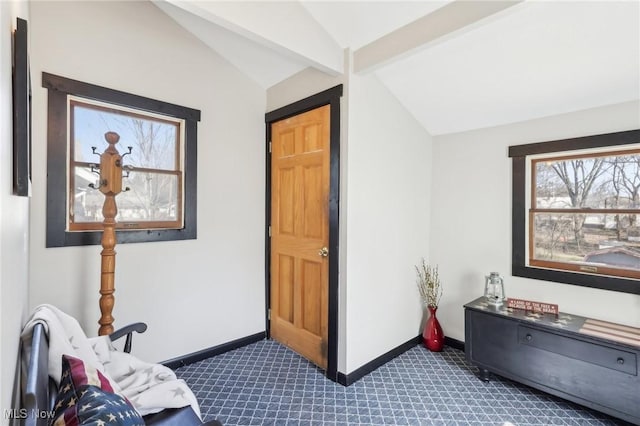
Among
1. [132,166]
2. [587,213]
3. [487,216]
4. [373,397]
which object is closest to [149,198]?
[132,166]

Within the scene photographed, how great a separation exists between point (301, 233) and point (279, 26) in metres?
1.59

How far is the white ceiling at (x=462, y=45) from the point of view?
1786 mm

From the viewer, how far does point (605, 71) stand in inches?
80.1

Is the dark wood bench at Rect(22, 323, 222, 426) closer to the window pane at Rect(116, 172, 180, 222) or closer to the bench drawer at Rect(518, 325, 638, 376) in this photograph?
the window pane at Rect(116, 172, 180, 222)

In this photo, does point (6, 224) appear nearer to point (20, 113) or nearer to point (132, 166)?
point (20, 113)

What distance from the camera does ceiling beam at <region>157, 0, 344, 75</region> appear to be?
67.7 inches

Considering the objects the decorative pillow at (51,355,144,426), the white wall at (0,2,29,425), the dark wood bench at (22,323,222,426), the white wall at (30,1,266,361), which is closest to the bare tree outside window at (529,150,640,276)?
the white wall at (30,1,266,361)

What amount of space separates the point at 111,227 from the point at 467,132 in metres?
2.98

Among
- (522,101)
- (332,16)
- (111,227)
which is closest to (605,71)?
(522,101)

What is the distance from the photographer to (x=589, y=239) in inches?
92.7

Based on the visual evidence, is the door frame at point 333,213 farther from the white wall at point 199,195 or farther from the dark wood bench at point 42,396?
the dark wood bench at point 42,396

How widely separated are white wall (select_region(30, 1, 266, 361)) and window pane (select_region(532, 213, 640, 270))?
96.9 inches

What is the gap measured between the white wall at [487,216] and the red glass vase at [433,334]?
17cm
